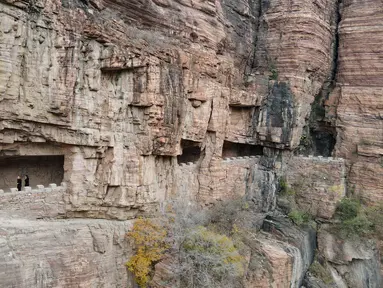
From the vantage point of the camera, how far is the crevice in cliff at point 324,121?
59.4 feet

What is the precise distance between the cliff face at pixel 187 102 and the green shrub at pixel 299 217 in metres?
0.68

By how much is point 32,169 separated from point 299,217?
39.3ft

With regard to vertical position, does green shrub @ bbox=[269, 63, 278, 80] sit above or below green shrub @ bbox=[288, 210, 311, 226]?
above

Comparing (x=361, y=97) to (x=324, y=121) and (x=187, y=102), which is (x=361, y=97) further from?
(x=187, y=102)

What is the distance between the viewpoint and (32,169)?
11.2 meters

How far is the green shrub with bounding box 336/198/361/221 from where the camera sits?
1508 centimetres

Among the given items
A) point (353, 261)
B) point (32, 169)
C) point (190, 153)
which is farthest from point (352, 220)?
point (32, 169)

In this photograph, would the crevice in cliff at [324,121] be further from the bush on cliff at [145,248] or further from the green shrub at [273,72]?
the bush on cliff at [145,248]

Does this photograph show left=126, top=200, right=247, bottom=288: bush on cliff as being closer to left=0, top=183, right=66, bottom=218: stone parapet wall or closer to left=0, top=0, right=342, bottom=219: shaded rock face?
left=0, top=0, right=342, bottom=219: shaded rock face

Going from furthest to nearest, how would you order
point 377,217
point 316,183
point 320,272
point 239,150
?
point 239,150 < point 316,183 < point 377,217 < point 320,272

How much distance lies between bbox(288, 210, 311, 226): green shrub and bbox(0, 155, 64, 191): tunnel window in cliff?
35.3ft

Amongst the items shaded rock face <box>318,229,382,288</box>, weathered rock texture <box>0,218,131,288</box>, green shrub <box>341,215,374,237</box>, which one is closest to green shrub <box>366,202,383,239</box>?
green shrub <box>341,215,374,237</box>

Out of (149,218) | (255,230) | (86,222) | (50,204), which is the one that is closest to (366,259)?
(255,230)

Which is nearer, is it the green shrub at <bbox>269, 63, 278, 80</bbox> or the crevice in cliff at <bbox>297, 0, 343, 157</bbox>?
the green shrub at <bbox>269, 63, 278, 80</bbox>
